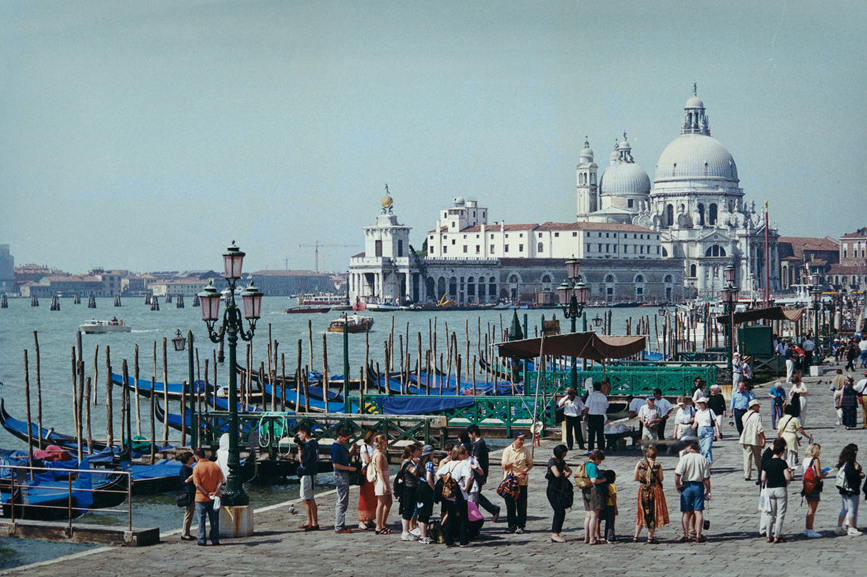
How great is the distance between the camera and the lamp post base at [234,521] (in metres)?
8.92

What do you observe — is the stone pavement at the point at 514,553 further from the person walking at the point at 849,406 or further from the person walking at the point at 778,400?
the person walking at the point at 849,406

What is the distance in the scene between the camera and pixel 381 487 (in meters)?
8.77

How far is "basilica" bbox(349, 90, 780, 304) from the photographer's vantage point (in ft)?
323

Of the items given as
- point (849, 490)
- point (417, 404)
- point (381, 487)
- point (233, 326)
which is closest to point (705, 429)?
point (849, 490)

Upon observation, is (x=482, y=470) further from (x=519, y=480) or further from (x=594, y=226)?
(x=594, y=226)

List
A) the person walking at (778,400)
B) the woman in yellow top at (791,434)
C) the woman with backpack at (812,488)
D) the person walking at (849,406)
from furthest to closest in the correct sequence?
the person walking at (849,406)
the person walking at (778,400)
the woman in yellow top at (791,434)
the woman with backpack at (812,488)

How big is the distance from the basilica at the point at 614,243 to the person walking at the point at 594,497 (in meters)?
84.7

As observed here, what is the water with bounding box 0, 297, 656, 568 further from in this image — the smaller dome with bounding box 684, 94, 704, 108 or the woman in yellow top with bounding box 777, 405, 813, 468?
the smaller dome with bounding box 684, 94, 704, 108

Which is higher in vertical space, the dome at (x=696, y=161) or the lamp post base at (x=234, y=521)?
the dome at (x=696, y=161)

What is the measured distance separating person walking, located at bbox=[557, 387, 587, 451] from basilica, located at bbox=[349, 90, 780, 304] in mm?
80503

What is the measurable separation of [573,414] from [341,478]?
364cm

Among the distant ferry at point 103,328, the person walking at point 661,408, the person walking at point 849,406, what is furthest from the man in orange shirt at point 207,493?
the distant ferry at point 103,328

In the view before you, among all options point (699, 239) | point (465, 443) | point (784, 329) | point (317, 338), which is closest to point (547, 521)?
point (465, 443)

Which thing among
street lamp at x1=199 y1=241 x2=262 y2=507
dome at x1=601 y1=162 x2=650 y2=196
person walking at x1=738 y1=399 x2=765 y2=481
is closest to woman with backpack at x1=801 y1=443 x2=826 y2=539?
person walking at x1=738 y1=399 x2=765 y2=481
